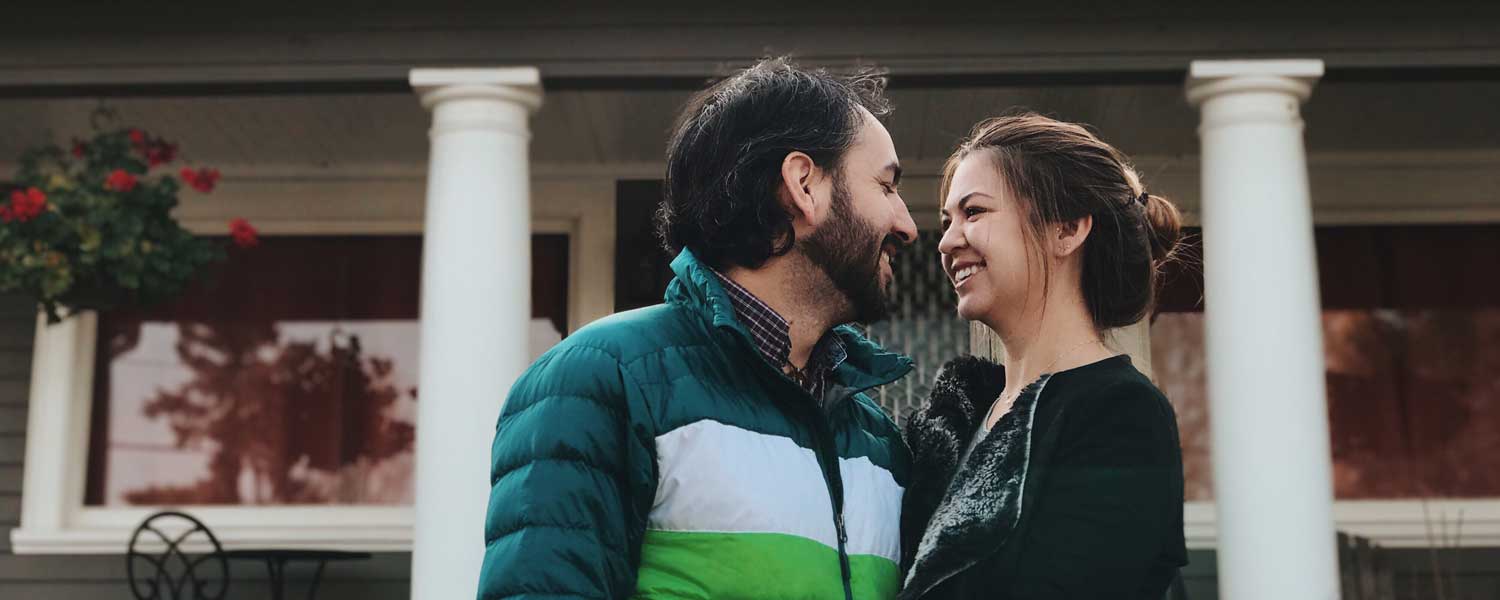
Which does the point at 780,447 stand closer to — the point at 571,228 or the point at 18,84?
the point at 18,84

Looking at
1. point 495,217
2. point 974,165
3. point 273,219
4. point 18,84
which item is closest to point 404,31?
point 495,217

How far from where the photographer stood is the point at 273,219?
5996 mm

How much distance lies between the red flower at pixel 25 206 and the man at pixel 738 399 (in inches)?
148

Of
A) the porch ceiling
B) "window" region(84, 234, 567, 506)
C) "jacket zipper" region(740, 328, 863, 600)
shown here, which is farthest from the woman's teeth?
"window" region(84, 234, 567, 506)

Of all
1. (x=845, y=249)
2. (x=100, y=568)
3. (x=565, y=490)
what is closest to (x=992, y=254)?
(x=845, y=249)

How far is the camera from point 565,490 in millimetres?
1322

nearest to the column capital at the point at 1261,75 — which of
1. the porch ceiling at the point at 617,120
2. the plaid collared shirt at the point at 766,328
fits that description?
the porch ceiling at the point at 617,120

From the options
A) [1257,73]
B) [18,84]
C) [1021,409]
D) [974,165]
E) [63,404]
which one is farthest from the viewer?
[63,404]

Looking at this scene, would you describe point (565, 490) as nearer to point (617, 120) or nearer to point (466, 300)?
point (466, 300)

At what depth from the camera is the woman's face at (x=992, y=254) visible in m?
1.67

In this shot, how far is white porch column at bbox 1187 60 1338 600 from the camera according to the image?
13.2 feet

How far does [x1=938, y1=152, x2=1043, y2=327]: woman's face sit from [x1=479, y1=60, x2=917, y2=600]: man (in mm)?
95

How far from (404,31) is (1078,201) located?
10.9 ft

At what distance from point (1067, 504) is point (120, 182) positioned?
4.10 metres
